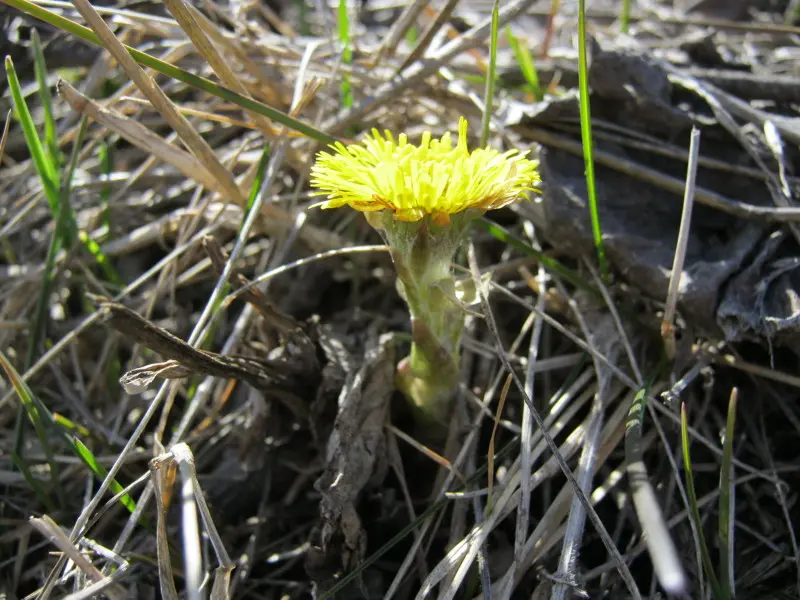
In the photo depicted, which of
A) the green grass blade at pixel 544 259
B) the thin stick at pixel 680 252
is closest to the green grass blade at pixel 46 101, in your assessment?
the green grass blade at pixel 544 259

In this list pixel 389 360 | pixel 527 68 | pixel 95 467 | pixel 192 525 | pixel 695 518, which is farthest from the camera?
pixel 527 68

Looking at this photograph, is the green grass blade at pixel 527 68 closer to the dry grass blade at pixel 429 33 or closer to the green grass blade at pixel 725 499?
the dry grass blade at pixel 429 33

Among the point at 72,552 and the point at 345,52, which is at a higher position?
the point at 345,52

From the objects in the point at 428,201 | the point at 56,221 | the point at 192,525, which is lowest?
the point at 192,525

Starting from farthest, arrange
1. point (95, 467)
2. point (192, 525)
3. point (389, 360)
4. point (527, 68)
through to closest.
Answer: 1. point (527, 68)
2. point (389, 360)
3. point (95, 467)
4. point (192, 525)

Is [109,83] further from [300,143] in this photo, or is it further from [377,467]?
[377,467]

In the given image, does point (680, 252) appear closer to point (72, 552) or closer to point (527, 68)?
point (527, 68)

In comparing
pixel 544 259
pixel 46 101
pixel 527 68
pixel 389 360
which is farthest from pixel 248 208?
pixel 527 68

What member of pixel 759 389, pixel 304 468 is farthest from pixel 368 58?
pixel 759 389

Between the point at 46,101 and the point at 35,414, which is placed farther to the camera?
the point at 46,101
